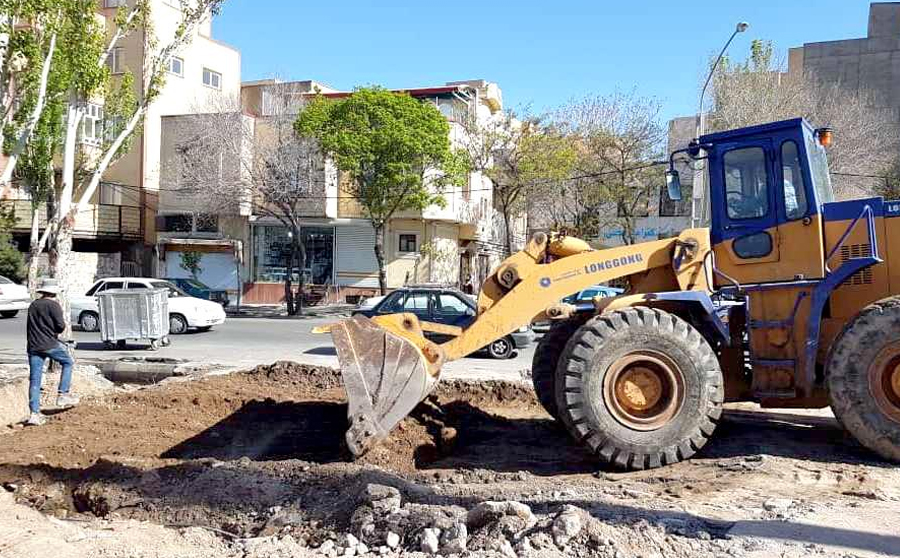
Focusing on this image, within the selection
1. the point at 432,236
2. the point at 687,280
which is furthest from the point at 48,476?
the point at 432,236

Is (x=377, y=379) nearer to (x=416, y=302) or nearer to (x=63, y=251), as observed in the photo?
(x=63, y=251)

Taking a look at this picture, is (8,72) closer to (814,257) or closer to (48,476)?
(48,476)

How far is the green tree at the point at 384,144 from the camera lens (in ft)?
88.8

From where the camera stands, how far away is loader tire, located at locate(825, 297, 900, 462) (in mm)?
6762

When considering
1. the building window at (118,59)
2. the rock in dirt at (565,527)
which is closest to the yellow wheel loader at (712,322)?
the rock in dirt at (565,527)

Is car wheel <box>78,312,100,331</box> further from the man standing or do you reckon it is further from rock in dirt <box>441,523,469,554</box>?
rock in dirt <box>441,523,469,554</box>

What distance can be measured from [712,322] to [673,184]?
151 cm

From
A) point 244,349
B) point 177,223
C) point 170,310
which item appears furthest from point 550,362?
point 177,223

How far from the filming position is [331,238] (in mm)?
34625

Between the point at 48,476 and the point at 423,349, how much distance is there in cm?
359

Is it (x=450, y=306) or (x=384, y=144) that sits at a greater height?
(x=384, y=144)

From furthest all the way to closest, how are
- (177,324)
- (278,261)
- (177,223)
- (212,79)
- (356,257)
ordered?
(212,79), (177,223), (278,261), (356,257), (177,324)

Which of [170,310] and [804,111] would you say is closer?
[170,310]

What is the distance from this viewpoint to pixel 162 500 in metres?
6.20
